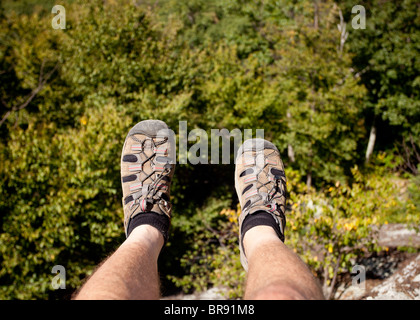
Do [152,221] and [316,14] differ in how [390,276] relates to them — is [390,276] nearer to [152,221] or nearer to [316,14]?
[152,221]

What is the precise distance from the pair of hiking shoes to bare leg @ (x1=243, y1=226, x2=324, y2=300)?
1.15 ft

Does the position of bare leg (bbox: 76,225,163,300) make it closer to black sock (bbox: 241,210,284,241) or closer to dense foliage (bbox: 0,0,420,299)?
black sock (bbox: 241,210,284,241)

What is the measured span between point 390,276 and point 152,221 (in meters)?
5.00

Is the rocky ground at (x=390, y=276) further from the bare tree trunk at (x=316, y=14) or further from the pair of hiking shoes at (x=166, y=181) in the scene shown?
the bare tree trunk at (x=316, y=14)

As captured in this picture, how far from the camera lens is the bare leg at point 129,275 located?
4.39ft

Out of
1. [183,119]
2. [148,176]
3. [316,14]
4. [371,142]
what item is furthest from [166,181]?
[371,142]

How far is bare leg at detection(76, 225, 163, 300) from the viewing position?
1337mm

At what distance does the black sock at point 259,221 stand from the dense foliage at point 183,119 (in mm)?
2186

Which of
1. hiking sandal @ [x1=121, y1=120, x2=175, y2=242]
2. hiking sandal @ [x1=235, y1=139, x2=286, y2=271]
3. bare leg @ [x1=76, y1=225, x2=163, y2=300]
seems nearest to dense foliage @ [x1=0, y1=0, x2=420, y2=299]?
hiking sandal @ [x1=235, y1=139, x2=286, y2=271]

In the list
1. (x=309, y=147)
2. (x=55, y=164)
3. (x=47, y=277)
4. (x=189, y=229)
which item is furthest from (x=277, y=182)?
(x=309, y=147)

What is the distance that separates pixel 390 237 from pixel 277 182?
20.5 ft

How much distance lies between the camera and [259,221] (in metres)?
2.29
